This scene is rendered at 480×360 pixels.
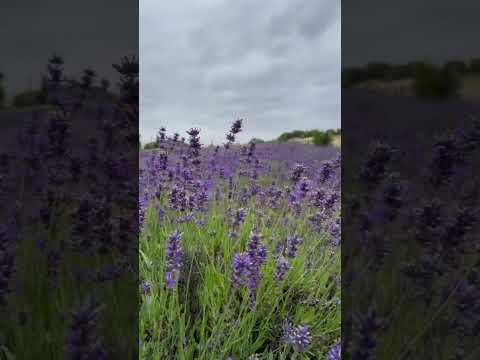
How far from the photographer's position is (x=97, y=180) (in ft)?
3.30

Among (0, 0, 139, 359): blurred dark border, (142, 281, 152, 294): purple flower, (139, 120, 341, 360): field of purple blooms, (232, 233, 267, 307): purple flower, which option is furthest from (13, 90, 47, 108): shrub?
(142, 281, 152, 294): purple flower

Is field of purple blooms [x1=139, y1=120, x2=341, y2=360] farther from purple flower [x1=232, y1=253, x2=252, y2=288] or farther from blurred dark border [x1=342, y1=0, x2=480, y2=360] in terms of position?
blurred dark border [x1=342, y1=0, x2=480, y2=360]

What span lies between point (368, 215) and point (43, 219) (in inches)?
31.1

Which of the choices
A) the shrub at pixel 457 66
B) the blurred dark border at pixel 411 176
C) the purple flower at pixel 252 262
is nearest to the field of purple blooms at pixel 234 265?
the purple flower at pixel 252 262

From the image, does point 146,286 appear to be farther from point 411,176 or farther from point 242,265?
point 411,176

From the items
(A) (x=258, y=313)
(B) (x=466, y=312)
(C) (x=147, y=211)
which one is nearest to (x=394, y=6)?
(B) (x=466, y=312)

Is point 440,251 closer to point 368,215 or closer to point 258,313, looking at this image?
point 368,215

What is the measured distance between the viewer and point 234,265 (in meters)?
1.28

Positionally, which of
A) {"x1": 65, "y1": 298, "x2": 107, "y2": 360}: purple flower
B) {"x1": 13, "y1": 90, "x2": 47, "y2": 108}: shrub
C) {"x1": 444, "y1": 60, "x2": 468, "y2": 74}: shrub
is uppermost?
{"x1": 444, "y1": 60, "x2": 468, "y2": 74}: shrub

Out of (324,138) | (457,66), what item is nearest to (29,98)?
(457,66)

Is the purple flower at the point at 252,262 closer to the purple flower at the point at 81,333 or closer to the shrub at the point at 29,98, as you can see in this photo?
the purple flower at the point at 81,333

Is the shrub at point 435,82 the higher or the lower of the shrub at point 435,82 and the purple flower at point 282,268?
the higher

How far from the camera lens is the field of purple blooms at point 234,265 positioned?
4.47 ft

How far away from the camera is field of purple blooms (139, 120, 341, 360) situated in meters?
1.36
